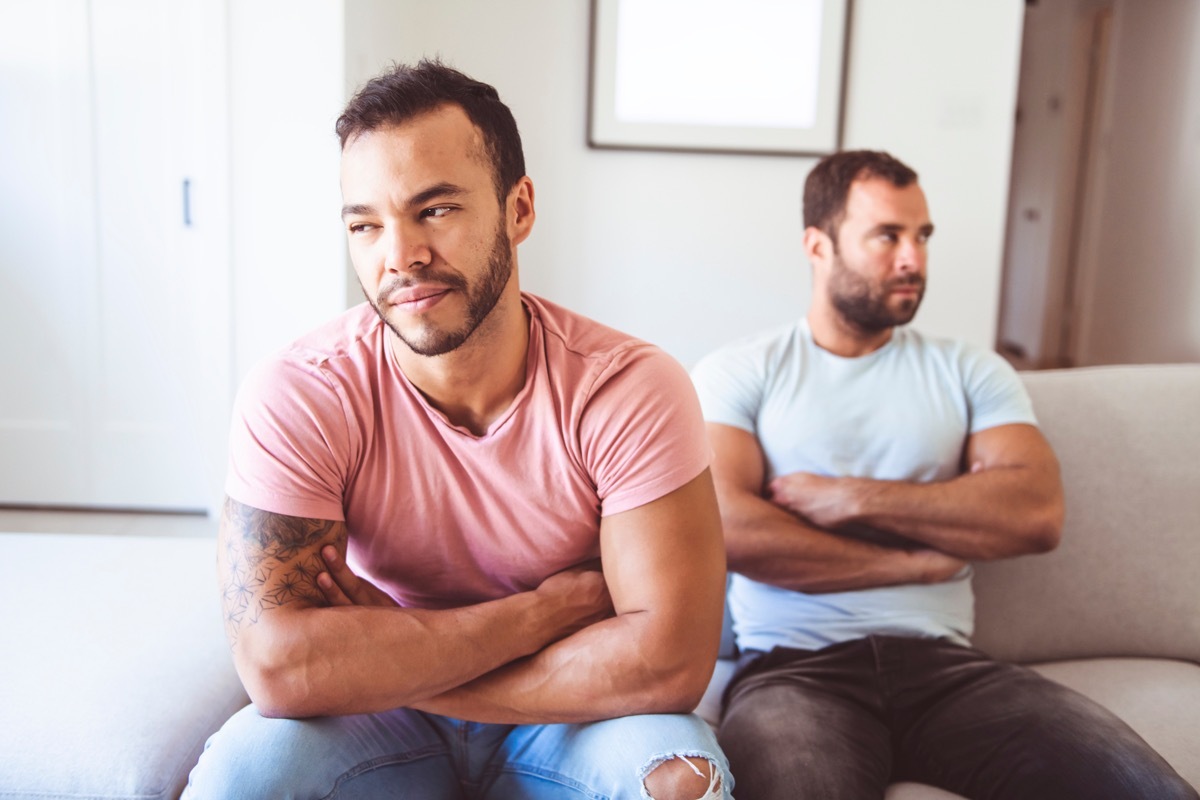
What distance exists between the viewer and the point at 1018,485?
1.62 m

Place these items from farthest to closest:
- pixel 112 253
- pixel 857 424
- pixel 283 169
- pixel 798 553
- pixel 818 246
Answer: pixel 112 253
pixel 283 169
pixel 818 246
pixel 857 424
pixel 798 553

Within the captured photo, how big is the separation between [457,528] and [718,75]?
2701 mm

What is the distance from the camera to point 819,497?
1.62 m

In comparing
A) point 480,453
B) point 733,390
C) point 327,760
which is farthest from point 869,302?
point 327,760

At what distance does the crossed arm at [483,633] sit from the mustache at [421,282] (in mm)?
286

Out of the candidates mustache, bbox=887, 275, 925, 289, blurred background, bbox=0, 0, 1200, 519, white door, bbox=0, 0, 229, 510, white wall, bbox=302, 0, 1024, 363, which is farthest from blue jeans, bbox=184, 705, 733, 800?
white wall, bbox=302, 0, 1024, 363

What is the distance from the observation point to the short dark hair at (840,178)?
6.18 ft

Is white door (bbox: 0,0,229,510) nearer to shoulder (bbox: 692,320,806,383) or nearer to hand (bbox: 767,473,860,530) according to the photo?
shoulder (bbox: 692,320,806,383)

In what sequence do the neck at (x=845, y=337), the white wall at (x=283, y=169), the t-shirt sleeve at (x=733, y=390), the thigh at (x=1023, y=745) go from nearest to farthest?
the thigh at (x=1023, y=745), the t-shirt sleeve at (x=733, y=390), the neck at (x=845, y=337), the white wall at (x=283, y=169)

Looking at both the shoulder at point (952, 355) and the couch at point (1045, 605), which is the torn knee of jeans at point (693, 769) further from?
the shoulder at point (952, 355)

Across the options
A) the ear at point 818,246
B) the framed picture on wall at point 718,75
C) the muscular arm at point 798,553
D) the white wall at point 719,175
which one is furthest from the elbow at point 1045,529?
the framed picture on wall at point 718,75

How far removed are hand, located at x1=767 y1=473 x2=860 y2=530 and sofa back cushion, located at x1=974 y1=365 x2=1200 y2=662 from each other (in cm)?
35

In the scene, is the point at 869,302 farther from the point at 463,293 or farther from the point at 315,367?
the point at 315,367

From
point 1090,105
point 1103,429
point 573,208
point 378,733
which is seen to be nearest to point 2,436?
point 573,208
